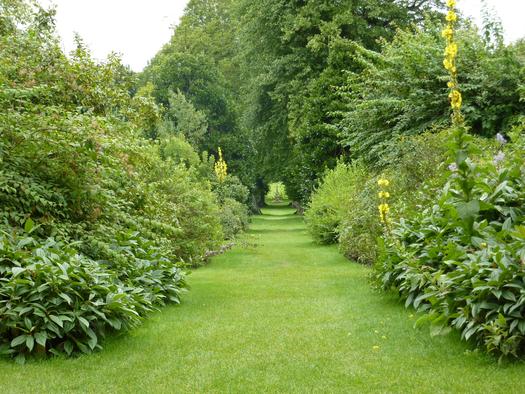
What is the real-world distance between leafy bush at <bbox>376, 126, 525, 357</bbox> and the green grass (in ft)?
0.94

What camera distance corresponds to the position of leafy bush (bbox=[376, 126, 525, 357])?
5.02 m

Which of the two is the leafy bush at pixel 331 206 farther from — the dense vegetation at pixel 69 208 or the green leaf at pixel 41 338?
the green leaf at pixel 41 338

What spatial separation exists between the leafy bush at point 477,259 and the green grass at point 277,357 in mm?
286

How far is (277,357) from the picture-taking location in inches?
220

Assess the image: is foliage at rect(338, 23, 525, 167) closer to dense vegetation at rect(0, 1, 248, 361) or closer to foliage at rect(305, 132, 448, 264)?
foliage at rect(305, 132, 448, 264)

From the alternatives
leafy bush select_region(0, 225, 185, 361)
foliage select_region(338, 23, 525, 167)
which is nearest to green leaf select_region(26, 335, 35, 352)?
leafy bush select_region(0, 225, 185, 361)

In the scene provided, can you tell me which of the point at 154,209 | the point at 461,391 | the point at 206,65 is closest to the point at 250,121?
the point at 206,65

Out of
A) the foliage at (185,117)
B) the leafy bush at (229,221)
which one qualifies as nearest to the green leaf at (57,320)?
the leafy bush at (229,221)

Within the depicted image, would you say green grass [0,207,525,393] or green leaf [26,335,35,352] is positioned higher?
green leaf [26,335,35,352]

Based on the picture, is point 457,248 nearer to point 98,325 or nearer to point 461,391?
point 461,391

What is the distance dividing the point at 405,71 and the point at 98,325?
10942 mm

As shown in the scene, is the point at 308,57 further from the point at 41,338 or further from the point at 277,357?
the point at 41,338

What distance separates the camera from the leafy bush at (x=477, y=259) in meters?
5.02

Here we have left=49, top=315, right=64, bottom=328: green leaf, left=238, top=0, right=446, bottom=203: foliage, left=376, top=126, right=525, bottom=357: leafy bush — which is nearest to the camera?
left=376, top=126, right=525, bottom=357: leafy bush
